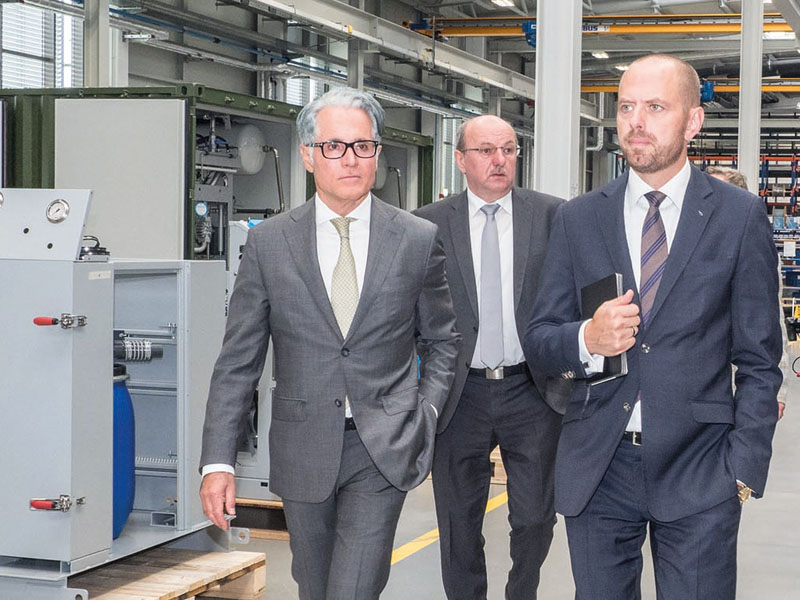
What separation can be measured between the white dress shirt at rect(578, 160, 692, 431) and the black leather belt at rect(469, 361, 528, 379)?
4.14 ft

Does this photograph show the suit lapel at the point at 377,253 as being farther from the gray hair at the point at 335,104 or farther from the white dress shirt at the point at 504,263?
the white dress shirt at the point at 504,263

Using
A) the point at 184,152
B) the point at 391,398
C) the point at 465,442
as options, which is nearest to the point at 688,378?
the point at 391,398

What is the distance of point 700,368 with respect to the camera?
88.1 inches

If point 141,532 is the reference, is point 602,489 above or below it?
above

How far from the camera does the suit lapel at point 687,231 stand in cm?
224

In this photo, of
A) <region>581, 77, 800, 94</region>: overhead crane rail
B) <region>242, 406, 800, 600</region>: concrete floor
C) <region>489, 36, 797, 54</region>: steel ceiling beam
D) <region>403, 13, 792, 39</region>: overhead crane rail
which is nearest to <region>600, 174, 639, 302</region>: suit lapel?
<region>242, 406, 800, 600</region>: concrete floor

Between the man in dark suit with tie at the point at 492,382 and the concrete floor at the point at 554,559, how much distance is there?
0.88 metres

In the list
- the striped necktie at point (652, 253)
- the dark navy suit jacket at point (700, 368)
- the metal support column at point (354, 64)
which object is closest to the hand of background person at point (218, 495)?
the dark navy suit jacket at point (700, 368)

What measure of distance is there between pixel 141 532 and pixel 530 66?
20.9m

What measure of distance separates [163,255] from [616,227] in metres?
4.31

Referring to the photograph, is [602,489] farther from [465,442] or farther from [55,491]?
[55,491]

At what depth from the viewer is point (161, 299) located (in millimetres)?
4133

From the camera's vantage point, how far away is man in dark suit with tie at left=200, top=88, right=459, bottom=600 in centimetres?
245

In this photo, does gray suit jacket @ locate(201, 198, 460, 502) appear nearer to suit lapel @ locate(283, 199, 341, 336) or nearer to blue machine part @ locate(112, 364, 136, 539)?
suit lapel @ locate(283, 199, 341, 336)
